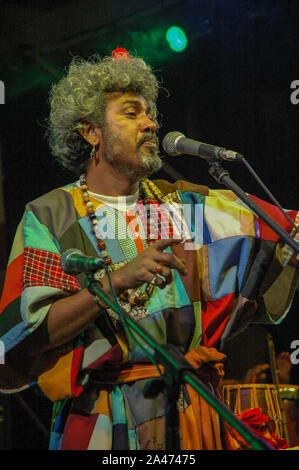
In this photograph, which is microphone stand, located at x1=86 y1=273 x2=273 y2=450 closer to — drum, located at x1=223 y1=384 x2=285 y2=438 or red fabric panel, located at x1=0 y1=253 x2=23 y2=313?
red fabric panel, located at x1=0 y1=253 x2=23 y2=313

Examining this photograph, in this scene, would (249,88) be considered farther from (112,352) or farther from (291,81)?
(112,352)

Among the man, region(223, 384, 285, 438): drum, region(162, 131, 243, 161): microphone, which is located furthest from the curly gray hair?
region(223, 384, 285, 438): drum

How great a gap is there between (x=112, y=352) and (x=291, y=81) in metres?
2.04

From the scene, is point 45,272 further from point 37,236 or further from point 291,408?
point 291,408

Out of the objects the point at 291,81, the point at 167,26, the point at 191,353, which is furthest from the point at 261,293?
the point at 167,26

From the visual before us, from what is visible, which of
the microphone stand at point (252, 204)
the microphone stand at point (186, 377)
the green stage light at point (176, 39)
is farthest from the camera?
the green stage light at point (176, 39)

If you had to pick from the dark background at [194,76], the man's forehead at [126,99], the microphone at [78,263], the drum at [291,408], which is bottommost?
the drum at [291,408]

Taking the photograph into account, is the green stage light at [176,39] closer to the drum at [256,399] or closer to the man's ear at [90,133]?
the man's ear at [90,133]

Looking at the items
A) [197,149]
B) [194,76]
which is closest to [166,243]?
[197,149]

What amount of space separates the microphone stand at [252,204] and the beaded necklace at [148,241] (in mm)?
411

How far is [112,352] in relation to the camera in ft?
7.07

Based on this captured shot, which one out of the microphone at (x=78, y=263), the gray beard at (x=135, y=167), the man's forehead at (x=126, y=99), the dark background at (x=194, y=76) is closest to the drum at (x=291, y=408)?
the dark background at (x=194, y=76)

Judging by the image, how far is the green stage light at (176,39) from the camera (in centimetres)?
357

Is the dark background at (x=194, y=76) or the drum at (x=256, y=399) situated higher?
the dark background at (x=194, y=76)
